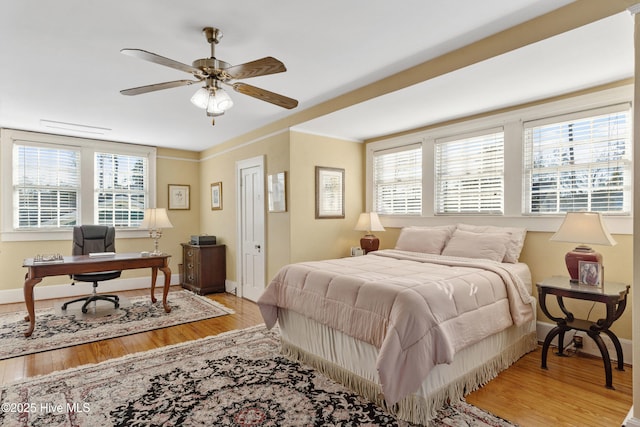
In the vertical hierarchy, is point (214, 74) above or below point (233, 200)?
above

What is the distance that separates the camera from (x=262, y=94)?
260 centimetres

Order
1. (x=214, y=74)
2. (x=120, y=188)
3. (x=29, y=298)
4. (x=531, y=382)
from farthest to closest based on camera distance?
(x=120, y=188) < (x=29, y=298) < (x=531, y=382) < (x=214, y=74)

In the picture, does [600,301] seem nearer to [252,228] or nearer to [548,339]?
[548,339]

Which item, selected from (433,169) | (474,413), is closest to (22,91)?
(433,169)

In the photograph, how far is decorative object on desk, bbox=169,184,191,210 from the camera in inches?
253

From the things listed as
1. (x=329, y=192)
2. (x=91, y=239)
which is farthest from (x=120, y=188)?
(x=329, y=192)

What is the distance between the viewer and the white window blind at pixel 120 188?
227 inches

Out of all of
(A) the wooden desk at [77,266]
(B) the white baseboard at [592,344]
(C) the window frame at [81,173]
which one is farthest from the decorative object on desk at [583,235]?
(C) the window frame at [81,173]

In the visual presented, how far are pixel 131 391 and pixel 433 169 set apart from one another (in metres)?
3.87

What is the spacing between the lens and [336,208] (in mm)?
4918

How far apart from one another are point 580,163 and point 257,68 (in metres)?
3.06

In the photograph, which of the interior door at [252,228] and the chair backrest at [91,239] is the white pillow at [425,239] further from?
the chair backrest at [91,239]

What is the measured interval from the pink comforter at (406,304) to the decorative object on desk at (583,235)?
45 centimetres

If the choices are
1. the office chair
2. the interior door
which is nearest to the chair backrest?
the office chair
